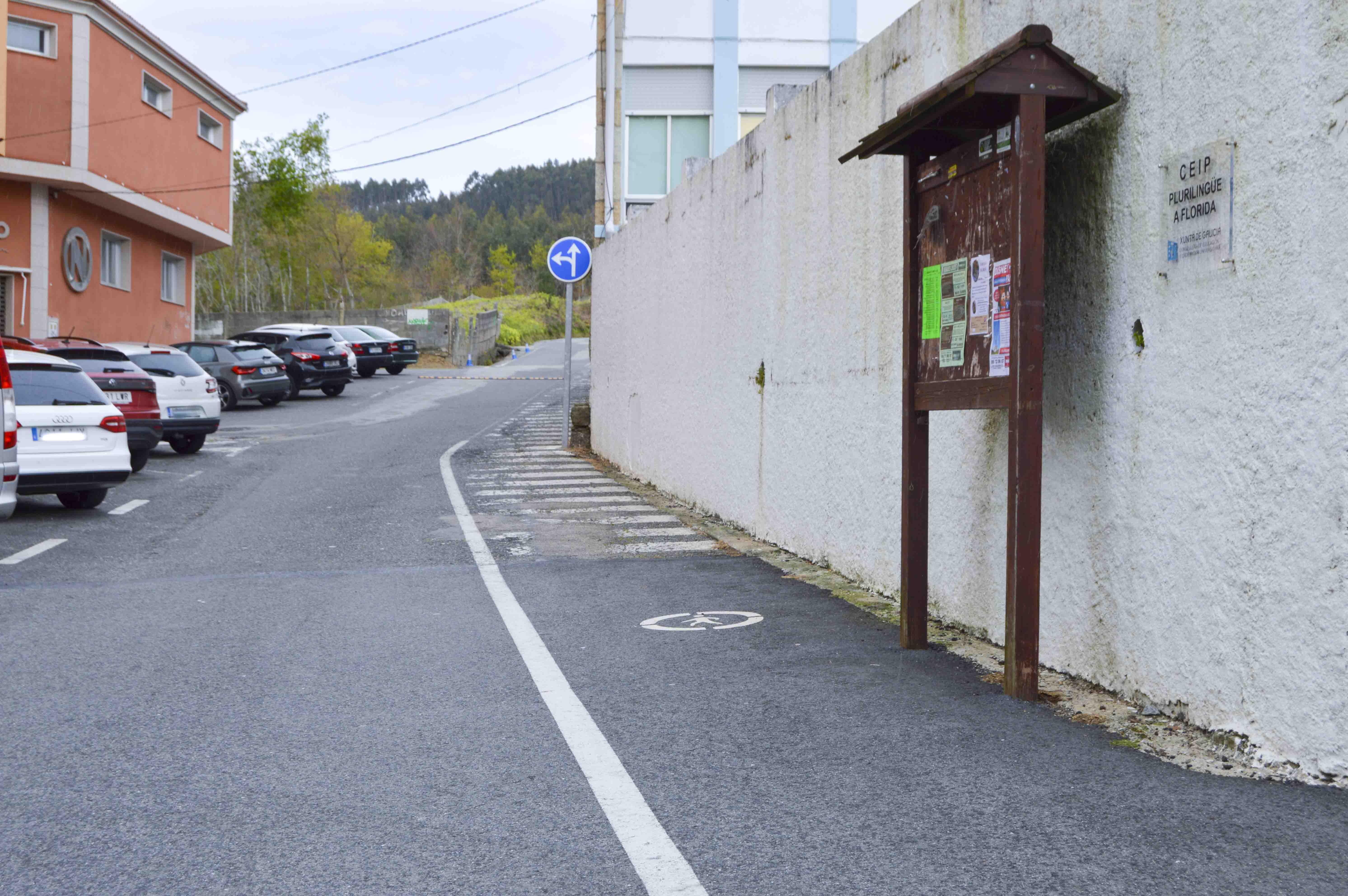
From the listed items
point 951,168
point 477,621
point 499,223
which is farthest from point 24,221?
point 499,223

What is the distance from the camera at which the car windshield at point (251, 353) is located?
27.6m

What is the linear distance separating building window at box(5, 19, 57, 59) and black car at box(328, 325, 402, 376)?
12.2m

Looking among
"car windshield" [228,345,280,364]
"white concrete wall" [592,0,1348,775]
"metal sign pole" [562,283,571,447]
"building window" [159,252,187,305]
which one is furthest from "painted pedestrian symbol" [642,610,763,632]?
"building window" [159,252,187,305]

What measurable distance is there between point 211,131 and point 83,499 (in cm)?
2737

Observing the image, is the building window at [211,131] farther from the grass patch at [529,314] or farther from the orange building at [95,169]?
the grass patch at [529,314]

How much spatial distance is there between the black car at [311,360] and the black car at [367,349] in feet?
21.9

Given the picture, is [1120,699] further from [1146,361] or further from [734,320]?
[734,320]

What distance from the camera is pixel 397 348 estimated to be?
132ft

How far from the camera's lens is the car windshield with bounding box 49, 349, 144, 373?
1581 cm

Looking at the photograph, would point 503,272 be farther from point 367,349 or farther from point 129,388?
point 129,388

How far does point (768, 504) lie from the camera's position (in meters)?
10.1

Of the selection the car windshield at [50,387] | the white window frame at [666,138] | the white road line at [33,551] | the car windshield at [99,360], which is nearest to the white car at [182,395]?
the car windshield at [99,360]

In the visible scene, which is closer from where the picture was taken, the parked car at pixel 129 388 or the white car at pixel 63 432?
the white car at pixel 63 432

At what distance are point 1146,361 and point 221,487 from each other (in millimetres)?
12028
